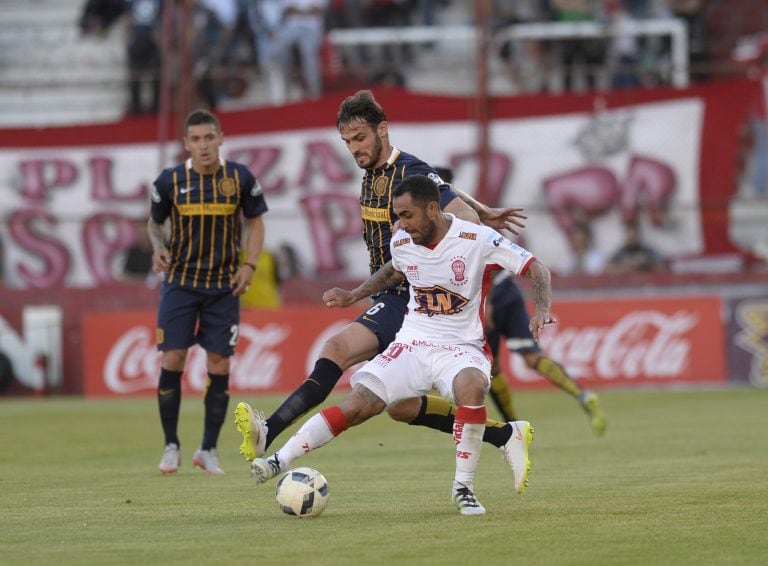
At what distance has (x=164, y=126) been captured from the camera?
2248cm

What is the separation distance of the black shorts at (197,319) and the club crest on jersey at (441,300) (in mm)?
2858

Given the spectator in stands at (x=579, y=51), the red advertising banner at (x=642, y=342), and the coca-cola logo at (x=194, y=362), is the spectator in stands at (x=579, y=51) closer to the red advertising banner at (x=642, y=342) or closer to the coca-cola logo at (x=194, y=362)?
the red advertising banner at (x=642, y=342)

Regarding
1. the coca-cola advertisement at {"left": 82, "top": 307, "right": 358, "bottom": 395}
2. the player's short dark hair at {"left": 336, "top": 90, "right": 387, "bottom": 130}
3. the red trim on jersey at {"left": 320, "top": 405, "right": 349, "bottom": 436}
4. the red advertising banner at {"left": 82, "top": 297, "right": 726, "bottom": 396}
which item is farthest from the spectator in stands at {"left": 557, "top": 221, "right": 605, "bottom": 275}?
the red trim on jersey at {"left": 320, "top": 405, "right": 349, "bottom": 436}

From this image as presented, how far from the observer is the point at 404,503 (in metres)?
8.50

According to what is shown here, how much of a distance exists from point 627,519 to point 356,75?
16423 mm

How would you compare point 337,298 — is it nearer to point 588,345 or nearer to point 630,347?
point 588,345

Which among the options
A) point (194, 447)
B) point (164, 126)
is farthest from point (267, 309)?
point (194, 447)

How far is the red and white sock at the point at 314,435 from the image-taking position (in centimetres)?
800

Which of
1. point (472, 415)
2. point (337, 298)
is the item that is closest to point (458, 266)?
point (337, 298)

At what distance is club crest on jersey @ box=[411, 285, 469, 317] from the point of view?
324 inches

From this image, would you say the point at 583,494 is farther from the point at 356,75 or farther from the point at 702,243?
the point at 356,75

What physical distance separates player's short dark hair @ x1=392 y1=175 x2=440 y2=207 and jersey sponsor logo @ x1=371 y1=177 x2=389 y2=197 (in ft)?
3.19

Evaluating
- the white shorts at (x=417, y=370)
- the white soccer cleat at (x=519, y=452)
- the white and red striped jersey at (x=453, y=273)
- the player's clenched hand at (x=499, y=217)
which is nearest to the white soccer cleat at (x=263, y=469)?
the white shorts at (x=417, y=370)

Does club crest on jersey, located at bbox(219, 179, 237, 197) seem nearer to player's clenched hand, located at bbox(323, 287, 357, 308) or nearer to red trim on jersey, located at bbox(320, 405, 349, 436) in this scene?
player's clenched hand, located at bbox(323, 287, 357, 308)
